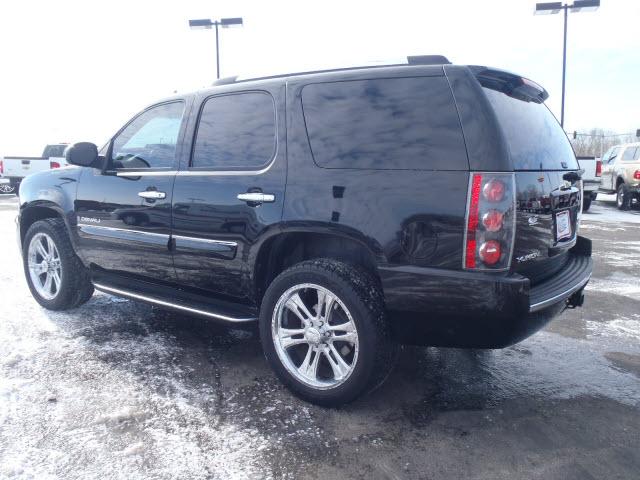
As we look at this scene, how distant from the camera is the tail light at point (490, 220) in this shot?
2.49m

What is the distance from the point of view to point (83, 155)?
4082 millimetres

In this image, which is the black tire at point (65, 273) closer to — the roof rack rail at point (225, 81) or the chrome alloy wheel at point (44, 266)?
the chrome alloy wheel at point (44, 266)

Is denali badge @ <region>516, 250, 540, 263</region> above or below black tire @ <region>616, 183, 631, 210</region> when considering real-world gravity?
above

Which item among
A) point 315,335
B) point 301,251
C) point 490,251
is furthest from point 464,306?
point 301,251

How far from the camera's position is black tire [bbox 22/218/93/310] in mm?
4547

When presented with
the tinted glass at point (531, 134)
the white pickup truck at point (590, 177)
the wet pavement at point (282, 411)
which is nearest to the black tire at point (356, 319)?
the wet pavement at point (282, 411)

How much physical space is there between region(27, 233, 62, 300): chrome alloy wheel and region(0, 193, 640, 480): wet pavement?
456mm

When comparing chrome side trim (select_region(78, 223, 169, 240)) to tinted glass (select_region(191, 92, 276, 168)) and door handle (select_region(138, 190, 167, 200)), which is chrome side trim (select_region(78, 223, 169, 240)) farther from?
tinted glass (select_region(191, 92, 276, 168))

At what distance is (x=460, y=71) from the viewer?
8.74 feet

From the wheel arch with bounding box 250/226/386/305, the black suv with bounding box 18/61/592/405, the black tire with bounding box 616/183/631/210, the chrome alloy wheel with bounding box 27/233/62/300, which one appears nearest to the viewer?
the black suv with bounding box 18/61/592/405

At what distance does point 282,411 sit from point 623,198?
48.7 ft

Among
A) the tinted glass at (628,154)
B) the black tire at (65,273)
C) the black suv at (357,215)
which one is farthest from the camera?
the tinted glass at (628,154)

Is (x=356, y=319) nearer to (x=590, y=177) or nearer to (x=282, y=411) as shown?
(x=282, y=411)

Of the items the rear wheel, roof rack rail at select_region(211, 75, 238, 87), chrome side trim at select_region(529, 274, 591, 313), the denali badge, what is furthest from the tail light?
the rear wheel
